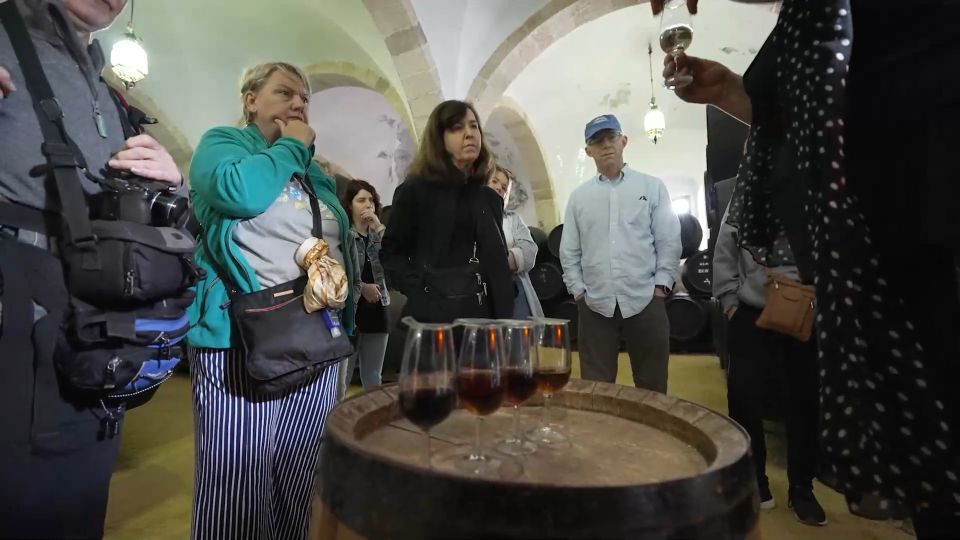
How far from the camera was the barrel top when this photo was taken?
783 millimetres

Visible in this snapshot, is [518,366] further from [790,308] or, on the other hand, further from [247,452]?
[790,308]

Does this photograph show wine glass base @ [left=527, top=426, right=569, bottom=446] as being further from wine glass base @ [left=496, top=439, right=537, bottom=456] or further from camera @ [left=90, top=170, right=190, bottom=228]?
camera @ [left=90, top=170, right=190, bottom=228]

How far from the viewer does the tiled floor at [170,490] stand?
2070mm

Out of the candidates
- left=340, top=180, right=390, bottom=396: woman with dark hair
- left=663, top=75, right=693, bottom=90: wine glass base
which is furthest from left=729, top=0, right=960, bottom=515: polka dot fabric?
left=340, top=180, right=390, bottom=396: woman with dark hair

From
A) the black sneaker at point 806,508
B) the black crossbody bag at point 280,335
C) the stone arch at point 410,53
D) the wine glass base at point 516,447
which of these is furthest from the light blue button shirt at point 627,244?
the stone arch at point 410,53

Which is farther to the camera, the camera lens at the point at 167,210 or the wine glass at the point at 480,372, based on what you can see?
the camera lens at the point at 167,210

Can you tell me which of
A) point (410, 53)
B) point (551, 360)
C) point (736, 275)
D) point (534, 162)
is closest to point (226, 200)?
point (551, 360)

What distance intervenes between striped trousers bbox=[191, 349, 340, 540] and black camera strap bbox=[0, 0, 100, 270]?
541 millimetres

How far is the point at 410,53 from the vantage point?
520 centimetres

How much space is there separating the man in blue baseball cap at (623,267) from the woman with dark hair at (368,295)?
1.15 m

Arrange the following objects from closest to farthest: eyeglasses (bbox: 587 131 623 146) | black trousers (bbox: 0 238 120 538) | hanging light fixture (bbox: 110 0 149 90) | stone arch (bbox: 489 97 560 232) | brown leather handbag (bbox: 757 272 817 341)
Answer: black trousers (bbox: 0 238 120 538)
brown leather handbag (bbox: 757 272 817 341)
eyeglasses (bbox: 587 131 623 146)
hanging light fixture (bbox: 110 0 149 90)
stone arch (bbox: 489 97 560 232)

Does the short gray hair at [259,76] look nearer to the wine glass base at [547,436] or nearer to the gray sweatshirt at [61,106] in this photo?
the gray sweatshirt at [61,106]

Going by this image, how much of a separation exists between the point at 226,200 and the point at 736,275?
6.89 ft

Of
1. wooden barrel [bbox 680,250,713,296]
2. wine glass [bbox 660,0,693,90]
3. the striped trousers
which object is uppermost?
wine glass [bbox 660,0,693,90]
